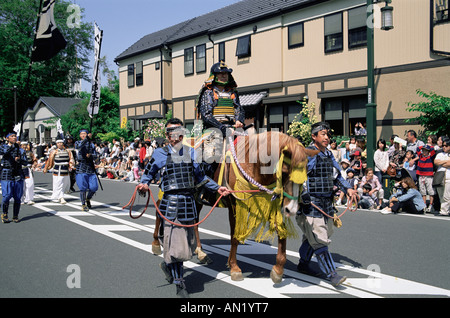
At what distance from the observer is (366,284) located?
5.43 meters

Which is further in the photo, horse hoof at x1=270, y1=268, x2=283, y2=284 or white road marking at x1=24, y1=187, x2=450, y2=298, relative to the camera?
horse hoof at x1=270, y1=268, x2=283, y2=284

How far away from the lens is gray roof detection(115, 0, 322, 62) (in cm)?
2212

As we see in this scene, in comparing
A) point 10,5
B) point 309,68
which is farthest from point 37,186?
point 10,5

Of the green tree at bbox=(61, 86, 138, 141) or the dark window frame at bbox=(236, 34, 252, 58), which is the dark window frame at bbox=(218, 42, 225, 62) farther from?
the green tree at bbox=(61, 86, 138, 141)

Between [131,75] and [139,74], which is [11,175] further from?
[131,75]

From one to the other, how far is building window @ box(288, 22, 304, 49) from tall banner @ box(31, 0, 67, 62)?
12.4m

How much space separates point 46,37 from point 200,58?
1636 cm

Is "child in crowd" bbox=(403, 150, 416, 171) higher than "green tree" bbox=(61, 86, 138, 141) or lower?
lower

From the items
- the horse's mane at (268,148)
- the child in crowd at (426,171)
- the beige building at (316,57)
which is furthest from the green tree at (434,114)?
the horse's mane at (268,148)

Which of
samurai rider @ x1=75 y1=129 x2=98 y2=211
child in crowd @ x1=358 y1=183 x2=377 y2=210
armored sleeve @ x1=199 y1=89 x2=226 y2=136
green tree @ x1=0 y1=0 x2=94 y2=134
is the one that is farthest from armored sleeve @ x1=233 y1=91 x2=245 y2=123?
green tree @ x1=0 y1=0 x2=94 y2=134

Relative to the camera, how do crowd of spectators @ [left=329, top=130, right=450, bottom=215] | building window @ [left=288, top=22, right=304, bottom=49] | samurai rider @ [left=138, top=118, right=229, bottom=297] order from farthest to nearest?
building window @ [left=288, top=22, right=304, bottom=49] < crowd of spectators @ [left=329, top=130, right=450, bottom=215] < samurai rider @ [left=138, top=118, right=229, bottom=297]

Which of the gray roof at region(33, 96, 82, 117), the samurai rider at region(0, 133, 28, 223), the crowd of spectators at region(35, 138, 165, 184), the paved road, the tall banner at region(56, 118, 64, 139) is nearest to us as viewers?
the paved road

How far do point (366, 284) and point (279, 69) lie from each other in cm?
1782

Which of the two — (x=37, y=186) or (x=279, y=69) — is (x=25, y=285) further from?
(x=279, y=69)
